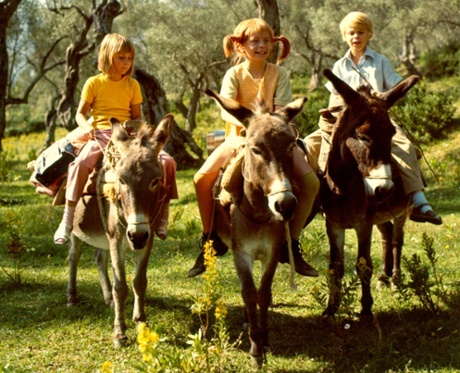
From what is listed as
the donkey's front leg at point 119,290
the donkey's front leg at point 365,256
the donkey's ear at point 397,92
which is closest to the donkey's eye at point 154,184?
the donkey's front leg at point 119,290

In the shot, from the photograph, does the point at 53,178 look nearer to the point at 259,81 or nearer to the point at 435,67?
the point at 259,81

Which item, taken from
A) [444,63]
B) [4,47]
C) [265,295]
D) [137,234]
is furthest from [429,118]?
[137,234]

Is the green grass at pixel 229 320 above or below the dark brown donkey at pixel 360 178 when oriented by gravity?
below

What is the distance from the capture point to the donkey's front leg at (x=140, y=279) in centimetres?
506

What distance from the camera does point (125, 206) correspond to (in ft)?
14.8

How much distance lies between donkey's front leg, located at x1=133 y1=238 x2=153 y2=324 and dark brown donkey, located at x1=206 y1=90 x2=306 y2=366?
2.61 feet

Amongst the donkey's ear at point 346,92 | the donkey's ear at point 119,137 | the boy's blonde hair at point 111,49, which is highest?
the boy's blonde hair at point 111,49

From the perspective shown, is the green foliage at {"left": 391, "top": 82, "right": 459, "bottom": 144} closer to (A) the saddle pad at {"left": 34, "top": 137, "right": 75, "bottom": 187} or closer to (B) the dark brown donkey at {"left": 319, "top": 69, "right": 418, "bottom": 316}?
(B) the dark brown donkey at {"left": 319, "top": 69, "right": 418, "bottom": 316}

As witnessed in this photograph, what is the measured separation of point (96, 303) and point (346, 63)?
12.3ft

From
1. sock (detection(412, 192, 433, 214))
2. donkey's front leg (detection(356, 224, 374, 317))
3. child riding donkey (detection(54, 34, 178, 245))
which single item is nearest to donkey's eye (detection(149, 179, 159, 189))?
child riding donkey (detection(54, 34, 178, 245))

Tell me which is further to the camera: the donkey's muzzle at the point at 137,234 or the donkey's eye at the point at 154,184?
the donkey's eye at the point at 154,184

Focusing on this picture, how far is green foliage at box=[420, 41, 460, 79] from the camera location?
24.8 metres

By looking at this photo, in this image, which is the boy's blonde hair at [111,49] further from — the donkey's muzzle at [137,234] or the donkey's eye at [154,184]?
the donkey's muzzle at [137,234]

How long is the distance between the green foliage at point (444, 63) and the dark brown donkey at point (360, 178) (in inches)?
829
